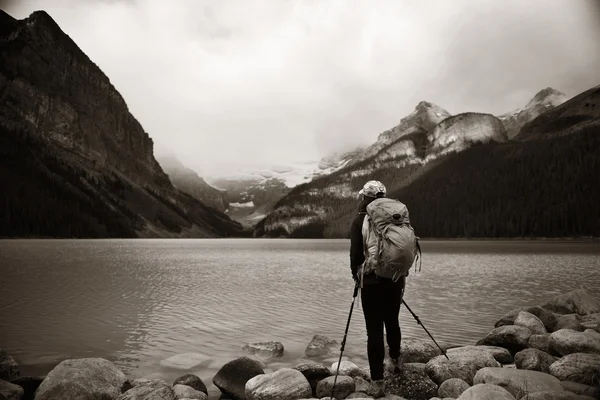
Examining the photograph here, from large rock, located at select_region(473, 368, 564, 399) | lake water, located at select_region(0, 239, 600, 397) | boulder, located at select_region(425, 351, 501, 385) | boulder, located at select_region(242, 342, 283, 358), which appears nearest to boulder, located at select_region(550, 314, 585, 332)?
lake water, located at select_region(0, 239, 600, 397)

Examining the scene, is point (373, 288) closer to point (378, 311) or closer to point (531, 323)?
point (378, 311)

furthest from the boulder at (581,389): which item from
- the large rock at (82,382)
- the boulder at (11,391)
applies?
the boulder at (11,391)

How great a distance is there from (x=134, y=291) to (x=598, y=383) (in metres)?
27.3

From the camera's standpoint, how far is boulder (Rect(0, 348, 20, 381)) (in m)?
10.5

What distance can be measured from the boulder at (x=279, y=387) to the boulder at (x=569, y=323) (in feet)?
35.4

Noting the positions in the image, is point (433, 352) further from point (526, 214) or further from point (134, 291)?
point (526, 214)

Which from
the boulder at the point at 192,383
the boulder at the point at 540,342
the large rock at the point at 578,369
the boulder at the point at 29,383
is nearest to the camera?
the large rock at the point at 578,369

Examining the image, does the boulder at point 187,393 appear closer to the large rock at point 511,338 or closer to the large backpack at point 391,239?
the large backpack at point 391,239

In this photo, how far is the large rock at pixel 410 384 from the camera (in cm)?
888

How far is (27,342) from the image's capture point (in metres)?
14.8

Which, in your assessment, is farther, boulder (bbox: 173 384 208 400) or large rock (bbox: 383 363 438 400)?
boulder (bbox: 173 384 208 400)

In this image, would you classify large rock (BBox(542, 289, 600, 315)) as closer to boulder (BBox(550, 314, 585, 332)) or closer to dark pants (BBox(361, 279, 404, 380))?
boulder (BBox(550, 314, 585, 332))

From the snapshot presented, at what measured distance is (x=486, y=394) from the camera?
6988mm

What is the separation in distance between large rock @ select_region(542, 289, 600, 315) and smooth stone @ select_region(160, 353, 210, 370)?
15.5 metres
